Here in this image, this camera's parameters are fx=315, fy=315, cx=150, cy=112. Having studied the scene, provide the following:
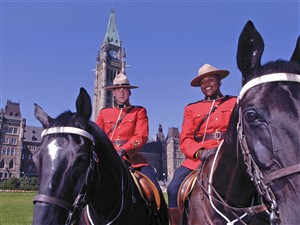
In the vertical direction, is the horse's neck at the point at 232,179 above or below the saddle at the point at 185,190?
above

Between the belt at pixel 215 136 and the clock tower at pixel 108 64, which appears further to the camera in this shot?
the clock tower at pixel 108 64

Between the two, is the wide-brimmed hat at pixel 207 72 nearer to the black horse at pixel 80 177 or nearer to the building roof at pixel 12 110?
the black horse at pixel 80 177

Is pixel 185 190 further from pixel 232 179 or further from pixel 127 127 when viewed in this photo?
pixel 127 127

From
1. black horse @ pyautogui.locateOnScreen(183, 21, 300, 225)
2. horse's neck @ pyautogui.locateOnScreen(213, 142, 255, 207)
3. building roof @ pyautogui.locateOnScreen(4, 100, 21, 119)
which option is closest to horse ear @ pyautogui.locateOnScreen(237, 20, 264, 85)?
black horse @ pyautogui.locateOnScreen(183, 21, 300, 225)

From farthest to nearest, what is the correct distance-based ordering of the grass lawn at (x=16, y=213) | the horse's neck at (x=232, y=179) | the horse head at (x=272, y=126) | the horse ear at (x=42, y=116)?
the grass lawn at (x=16, y=213) → the horse ear at (x=42, y=116) → the horse's neck at (x=232, y=179) → the horse head at (x=272, y=126)

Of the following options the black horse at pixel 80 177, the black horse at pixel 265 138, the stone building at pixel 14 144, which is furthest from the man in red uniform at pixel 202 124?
the stone building at pixel 14 144

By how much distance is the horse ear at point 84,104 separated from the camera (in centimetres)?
395

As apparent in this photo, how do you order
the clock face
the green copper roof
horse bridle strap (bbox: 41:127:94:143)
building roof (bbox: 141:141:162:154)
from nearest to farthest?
horse bridle strap (bbox: 41:127:94:143), the clock face, the green copper roof, building roof (bbox: 141:141:162:154)

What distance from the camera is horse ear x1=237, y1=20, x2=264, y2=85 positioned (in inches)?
114

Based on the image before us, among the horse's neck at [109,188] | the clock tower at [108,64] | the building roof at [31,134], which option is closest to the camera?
the horse's neck at [109,188]

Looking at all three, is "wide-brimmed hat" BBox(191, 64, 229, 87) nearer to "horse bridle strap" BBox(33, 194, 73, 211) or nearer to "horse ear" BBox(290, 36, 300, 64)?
"horse ear" BBox(290, 36, 300, 64)

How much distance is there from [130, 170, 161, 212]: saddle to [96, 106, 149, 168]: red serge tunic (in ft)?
1.70

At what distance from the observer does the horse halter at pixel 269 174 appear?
2.22 m

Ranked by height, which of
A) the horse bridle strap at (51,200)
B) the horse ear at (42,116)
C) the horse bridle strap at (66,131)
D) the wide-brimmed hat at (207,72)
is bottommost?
the horse bridle strap at (51,200)
